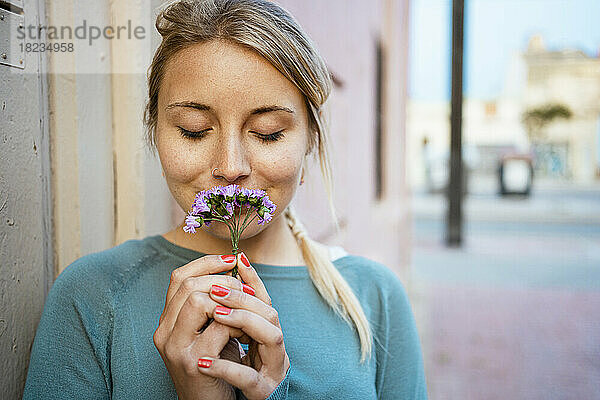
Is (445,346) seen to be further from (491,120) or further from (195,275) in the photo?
(491,120)

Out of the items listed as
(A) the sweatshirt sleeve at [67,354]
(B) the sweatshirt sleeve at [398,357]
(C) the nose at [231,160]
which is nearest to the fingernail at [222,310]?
(C) the nose at [231,160]

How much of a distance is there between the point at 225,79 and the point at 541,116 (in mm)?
24792

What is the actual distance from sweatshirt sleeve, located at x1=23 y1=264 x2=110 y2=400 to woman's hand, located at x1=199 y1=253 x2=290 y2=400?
0.36m

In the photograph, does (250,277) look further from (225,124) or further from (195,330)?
(225,124)

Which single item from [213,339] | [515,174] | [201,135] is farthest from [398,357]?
[515,174]

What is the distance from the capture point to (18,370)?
54.0 inches

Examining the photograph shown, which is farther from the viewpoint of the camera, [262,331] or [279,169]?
[279,169]

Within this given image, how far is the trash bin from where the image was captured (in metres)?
18.6

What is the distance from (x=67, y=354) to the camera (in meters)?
1.21

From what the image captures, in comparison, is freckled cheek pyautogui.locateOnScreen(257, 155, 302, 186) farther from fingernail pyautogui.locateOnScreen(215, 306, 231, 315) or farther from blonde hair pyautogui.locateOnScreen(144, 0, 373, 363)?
fingernail pyautogui.locateOnScreen(215, 306, 231, 315)

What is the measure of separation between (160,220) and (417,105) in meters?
33.0

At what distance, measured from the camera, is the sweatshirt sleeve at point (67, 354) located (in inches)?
47.0

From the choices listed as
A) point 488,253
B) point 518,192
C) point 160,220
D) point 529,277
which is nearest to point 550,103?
point 518,192

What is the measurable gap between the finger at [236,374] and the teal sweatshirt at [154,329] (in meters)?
0.04
